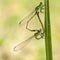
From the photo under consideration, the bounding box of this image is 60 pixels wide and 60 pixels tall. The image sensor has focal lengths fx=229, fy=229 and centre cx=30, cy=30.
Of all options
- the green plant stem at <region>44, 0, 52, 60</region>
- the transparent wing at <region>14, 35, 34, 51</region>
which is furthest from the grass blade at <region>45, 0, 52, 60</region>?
the transparent wing at <region>14, 35, 34, 51</region>

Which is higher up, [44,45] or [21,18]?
[21,18]

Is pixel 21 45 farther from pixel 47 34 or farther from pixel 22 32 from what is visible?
pixel 47 34

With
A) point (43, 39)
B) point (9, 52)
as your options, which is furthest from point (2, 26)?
point (43, 39)

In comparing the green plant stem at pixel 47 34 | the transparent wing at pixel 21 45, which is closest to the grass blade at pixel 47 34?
the green plant stem at pixel 47 34

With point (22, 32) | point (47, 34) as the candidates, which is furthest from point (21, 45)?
point (47, 34)

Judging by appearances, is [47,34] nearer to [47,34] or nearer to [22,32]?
[47,34]

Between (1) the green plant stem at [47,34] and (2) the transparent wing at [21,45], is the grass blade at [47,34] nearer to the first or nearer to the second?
(1) the green plant stem at [47,34]

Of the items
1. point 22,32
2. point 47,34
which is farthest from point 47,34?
point 22,32

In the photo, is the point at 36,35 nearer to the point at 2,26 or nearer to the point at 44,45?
the point at 44,45
